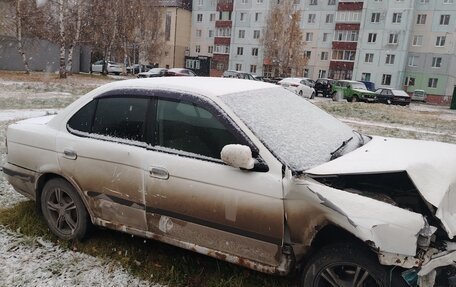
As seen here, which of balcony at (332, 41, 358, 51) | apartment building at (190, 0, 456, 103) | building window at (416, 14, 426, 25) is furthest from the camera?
balcony at (332, 41, 358, 51)

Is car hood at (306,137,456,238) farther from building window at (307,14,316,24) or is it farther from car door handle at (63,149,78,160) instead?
building window at (307,14,316,24)

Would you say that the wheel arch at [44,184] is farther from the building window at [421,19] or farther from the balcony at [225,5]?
the balcony at [225,5]

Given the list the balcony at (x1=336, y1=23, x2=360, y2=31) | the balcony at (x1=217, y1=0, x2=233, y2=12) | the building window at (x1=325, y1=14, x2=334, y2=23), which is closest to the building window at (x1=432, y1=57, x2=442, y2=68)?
the balcony at (x1=336, y1=23, x2=360, y2=31)

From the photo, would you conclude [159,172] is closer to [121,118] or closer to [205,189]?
[205,189]

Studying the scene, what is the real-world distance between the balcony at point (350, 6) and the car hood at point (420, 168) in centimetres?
5028

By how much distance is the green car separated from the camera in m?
27.9

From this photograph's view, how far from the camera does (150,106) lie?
3.35 m

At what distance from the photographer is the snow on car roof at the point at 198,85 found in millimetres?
3258

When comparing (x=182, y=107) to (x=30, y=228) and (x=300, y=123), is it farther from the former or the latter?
(x=30, y=228)

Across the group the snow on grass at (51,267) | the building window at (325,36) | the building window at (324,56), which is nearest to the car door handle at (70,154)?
the snow on grass at (51,267)

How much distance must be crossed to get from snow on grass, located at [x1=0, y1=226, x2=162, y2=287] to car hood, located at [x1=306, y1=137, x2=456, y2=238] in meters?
1.84

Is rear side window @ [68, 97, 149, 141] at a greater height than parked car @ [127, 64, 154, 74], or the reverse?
rear side window @ [68, 97, 149, 141]

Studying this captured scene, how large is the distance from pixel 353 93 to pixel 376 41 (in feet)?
74.8

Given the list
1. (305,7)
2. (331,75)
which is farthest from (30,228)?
(305,7)
